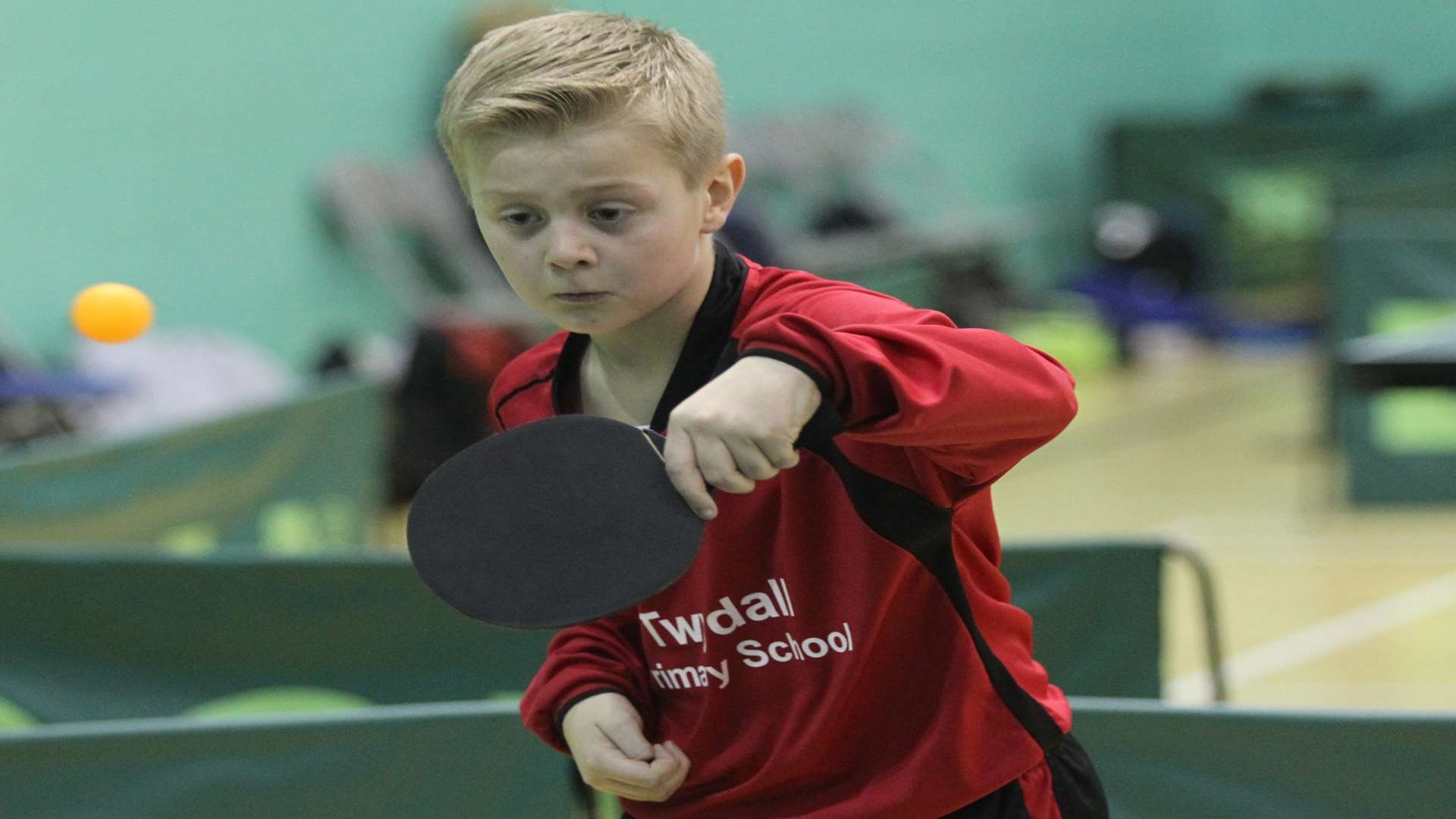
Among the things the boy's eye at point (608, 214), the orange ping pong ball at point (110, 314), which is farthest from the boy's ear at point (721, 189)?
the orange ping pong ball at point (110, 314)

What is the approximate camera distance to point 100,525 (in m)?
4.04

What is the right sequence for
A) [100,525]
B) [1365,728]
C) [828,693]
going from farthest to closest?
[100,525] < [1365,728] < [828,693]

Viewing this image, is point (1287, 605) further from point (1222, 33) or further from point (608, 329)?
point (1222, 33)

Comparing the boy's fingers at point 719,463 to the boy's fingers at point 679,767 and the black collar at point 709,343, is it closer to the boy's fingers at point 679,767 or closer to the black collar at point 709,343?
the black collar at point 709,343

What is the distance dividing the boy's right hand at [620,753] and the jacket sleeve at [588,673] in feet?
0.06

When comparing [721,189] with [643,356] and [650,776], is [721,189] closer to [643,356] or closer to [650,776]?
[643,356]

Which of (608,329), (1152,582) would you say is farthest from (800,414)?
(1152,582)

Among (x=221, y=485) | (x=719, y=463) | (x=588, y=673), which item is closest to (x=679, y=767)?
(x=588, y=673)

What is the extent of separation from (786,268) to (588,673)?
54cm

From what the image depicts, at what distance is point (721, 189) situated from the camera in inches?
60.9

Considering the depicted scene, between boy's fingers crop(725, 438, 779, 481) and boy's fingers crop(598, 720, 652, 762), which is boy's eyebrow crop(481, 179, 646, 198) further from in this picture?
boy's fingers crop(598, 720, 652, 762)

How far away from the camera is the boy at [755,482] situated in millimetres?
1365

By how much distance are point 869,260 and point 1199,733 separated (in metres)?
8.10

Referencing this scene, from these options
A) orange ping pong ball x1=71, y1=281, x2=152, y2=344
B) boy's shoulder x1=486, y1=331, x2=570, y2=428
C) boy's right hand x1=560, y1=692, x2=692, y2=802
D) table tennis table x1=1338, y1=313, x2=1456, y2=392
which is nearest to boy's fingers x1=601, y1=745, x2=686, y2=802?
boy's right hand x1=560, y1=692, x2=692, y2=802
